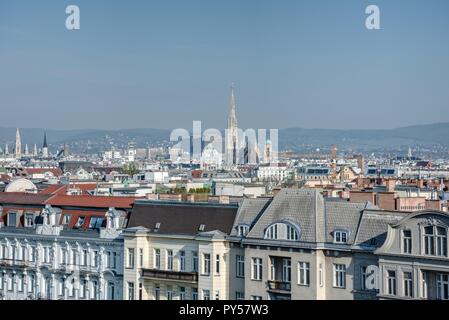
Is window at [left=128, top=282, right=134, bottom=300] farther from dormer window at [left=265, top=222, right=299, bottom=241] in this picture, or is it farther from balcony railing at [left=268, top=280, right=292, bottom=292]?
dormer window at [left=265, top=222, right=299, bottom=241]

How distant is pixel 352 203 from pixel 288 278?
2280 mm

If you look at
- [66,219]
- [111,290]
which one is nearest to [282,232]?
[111,290]

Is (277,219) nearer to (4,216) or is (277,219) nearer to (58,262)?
(58,262)

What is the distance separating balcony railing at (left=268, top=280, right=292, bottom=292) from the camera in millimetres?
24050

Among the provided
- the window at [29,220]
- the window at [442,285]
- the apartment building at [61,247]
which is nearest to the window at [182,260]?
the apartment building at [61,247]

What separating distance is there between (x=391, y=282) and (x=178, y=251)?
6.62m

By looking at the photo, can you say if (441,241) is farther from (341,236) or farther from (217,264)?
(217,264)

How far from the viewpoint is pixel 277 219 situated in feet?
80.7

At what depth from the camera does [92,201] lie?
3050 centimetres

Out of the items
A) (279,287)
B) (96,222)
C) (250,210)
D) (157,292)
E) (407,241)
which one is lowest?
(157,292)

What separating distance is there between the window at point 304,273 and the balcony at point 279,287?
35cm

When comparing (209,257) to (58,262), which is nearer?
(209,257)
